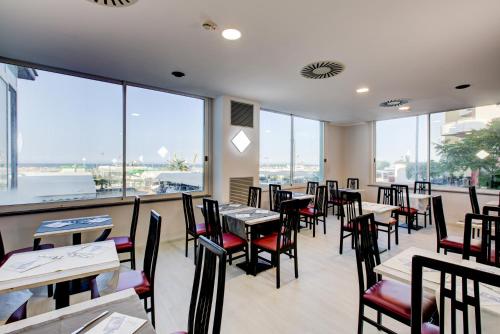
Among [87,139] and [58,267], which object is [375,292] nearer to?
[58,267]

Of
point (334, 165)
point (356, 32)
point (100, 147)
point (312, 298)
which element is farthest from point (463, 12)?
point (334, 165)

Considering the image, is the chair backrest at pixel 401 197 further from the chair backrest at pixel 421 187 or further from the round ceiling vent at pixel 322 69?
the round ceiling vent at pixel 322 69

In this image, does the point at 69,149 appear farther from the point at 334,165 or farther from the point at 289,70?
the point at 334,165

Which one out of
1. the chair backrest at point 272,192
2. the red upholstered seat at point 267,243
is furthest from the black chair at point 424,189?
the red upholstered seat at point 267,243

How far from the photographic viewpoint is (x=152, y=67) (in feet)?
10.5

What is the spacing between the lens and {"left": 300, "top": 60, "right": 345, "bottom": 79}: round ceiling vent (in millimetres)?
3046

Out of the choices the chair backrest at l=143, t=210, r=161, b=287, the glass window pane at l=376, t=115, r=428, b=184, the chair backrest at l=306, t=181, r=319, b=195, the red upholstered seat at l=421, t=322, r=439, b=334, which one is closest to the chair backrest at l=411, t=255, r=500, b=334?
the red upholstered seat at l=421, t=322, r=439, b=334

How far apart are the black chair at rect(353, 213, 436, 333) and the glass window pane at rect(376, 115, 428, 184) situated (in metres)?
5.33

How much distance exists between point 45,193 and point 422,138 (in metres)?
7.78

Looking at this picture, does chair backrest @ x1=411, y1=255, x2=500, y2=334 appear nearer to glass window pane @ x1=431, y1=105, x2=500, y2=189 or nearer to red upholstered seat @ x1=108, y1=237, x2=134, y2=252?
red upholstered seat @ x1=108, y1=237, x2=134, y2=252

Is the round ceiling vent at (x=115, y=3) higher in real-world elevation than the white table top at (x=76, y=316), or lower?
higher

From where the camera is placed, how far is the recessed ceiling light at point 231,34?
2301mm

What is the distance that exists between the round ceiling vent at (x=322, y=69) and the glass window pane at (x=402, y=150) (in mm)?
4202

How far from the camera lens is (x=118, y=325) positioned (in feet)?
3.37
